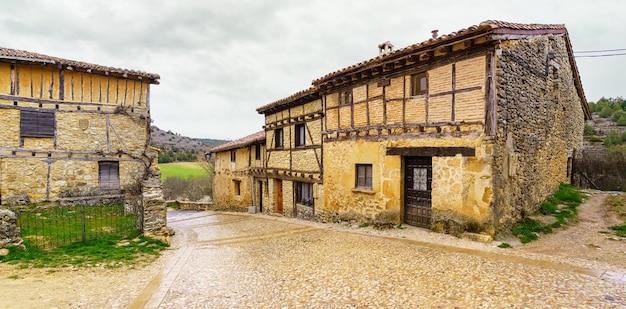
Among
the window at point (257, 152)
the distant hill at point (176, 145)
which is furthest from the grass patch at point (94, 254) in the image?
the distant hill at point (176, 145)

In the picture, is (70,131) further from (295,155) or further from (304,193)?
(304,193)

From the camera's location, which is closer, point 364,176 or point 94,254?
point 94,254

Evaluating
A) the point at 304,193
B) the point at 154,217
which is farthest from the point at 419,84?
the point at 154,217

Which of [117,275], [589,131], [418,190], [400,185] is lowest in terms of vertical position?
[117,275]

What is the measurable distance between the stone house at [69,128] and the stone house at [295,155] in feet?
19.7

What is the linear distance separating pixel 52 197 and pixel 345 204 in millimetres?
12739

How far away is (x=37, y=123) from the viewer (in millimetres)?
13305

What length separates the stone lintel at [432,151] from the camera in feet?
28.0

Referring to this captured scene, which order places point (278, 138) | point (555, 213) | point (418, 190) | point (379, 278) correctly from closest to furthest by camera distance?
point (379, 278)
point (418, 190)
point (555, 213)
point (278, 138)

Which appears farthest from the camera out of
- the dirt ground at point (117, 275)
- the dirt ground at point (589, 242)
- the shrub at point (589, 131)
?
the shrub at point (589, 131)

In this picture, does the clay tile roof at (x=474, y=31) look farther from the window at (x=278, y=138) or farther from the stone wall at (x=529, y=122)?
the window at (x=278, y=138)

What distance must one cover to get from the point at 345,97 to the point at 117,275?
918 cm

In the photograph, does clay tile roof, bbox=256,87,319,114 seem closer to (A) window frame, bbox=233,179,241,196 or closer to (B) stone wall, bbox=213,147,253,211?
(B) stone wall, bbox=213,147,253,211

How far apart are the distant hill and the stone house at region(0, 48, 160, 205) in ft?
106
